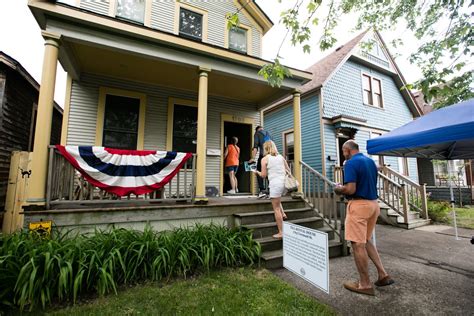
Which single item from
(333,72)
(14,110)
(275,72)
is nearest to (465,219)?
(333,72)

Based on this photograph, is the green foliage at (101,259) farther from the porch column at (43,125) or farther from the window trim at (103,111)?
the window trim at (103,111)

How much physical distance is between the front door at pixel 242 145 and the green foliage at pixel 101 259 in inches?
140

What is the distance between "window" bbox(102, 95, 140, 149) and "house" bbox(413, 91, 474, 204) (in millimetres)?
11601

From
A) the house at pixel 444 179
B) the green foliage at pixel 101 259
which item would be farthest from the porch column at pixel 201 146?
the house at pixel 444 179

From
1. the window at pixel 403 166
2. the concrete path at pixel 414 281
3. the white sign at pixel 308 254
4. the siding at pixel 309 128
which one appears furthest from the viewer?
the window at pixel 403 166

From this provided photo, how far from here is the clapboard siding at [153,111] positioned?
17.8 feet

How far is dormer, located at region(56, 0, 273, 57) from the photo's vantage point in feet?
19.7

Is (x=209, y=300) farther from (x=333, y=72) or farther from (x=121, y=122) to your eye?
(x=333, y=72)

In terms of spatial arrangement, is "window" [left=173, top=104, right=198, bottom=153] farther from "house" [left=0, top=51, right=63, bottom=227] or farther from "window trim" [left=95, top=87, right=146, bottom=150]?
"house" [left=0, top=51, right=63, bottom=227]

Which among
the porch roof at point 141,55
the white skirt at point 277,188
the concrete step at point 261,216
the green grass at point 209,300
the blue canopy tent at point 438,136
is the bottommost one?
the green grass at point 209,300

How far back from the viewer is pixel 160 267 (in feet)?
9.75

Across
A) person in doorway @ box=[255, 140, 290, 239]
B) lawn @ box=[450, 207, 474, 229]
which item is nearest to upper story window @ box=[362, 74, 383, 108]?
lawn @ box=[450, 207, 474, 229]

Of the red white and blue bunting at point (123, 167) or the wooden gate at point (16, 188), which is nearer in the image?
the red white and blue bunting at point (123, 167)

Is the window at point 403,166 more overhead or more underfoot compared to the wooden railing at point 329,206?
more overhead
